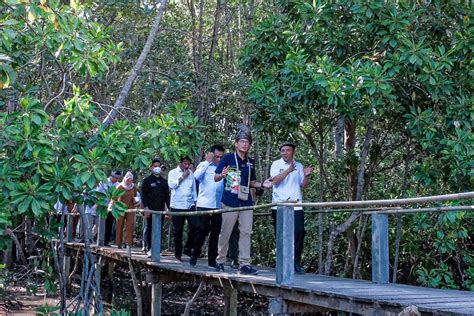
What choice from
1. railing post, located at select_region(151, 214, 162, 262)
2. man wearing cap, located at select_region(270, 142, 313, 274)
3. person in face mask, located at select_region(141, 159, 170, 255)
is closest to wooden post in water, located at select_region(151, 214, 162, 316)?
railing post, located at select_region(151, 214, 162, 262)

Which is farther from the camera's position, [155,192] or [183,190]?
[155,192]

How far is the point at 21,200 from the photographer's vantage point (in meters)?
6.41

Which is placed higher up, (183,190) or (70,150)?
(70,150)

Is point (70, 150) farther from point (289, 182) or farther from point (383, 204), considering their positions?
point (383, 204)

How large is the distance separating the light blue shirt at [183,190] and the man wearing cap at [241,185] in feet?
6.16

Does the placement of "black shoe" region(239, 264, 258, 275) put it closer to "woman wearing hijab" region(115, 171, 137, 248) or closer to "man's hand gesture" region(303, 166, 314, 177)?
"man's hand gesture" region(303, 166, 314, 177)

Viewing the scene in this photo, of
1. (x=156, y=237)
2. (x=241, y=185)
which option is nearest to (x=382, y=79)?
(x=241, y=185)

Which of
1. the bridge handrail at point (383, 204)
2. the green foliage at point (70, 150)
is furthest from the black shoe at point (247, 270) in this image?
the green foliage at point (70, 150)

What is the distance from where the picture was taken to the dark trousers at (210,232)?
347 inches

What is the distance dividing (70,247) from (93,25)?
8.60 m

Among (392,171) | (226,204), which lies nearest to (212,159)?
(226,204)

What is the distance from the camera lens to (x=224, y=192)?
827cm

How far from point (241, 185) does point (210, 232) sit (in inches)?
40.4

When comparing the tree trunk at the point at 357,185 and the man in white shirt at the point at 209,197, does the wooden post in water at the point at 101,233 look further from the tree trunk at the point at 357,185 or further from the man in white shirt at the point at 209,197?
the tree trunk at the point at 357,185
